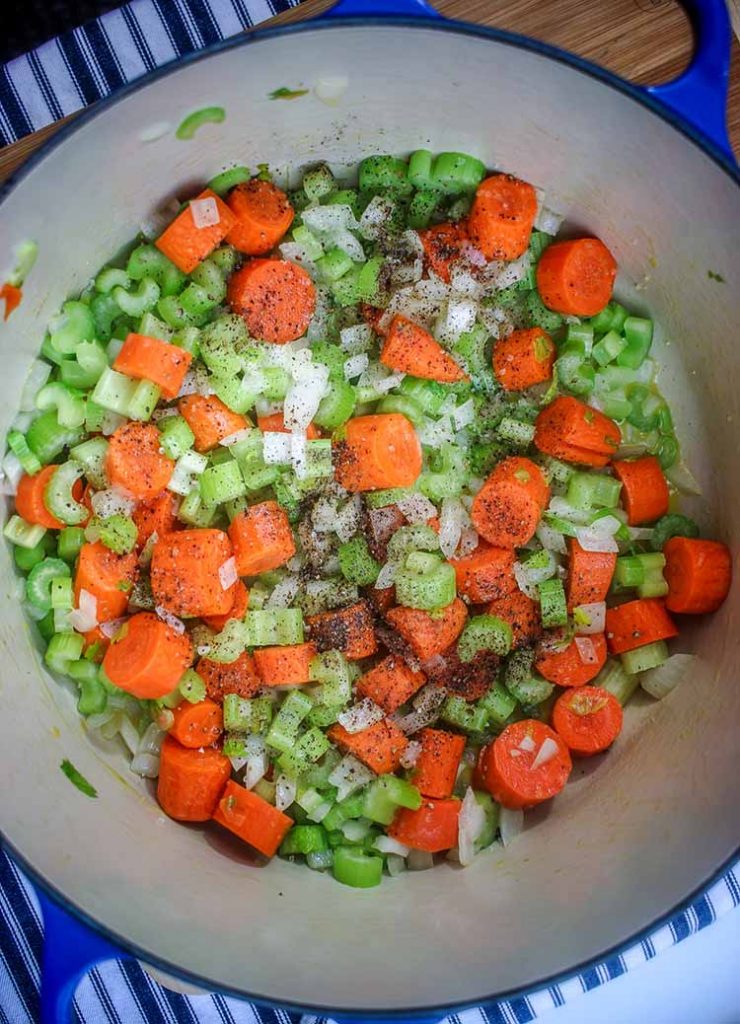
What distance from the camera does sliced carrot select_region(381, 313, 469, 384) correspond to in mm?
2047

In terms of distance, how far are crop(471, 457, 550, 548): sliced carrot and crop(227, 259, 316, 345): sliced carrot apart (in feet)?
1.68

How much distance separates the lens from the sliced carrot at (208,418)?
2061mm

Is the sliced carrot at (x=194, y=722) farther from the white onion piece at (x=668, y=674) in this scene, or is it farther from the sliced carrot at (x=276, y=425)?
the white onion piece at (x=668, y=674)

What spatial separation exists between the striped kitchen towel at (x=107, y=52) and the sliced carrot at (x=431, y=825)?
1.59 metres

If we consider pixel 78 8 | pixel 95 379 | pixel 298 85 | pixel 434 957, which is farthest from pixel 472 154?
pixel 434 957

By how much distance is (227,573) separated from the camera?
2.06 metres

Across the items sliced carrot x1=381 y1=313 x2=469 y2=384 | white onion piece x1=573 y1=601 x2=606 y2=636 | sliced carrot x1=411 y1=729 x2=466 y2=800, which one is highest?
sliced carrot x1=381 y1=313 x2=469 y2=384

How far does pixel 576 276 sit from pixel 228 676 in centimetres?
107

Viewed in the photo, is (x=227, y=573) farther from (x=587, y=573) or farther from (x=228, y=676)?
(x=587, y=573)

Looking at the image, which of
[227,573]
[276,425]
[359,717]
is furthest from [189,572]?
[359,717]

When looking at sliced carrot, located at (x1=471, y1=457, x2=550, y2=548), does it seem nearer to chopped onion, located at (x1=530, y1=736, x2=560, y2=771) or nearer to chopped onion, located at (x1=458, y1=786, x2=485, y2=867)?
chopped onion, located at (x1=530, y1=736, x2=560, y2=771)

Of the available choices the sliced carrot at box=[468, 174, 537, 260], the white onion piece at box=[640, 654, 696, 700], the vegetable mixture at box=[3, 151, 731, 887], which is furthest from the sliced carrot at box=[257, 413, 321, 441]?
the white onion piece at box=[640, 654, 696, 700]

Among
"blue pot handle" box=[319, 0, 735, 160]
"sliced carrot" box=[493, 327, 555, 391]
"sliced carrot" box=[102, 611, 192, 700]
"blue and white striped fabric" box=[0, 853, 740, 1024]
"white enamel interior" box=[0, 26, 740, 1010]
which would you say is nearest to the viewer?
"blue pot handle" box=[319, 0, 735, 160]

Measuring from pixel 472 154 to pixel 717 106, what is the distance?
491mm
